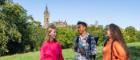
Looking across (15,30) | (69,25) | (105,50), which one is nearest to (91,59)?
(105,50)

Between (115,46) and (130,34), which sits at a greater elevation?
(115,46)

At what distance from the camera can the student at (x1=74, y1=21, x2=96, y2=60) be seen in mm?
11883

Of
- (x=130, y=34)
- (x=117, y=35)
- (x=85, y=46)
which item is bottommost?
(x=130, y=34)

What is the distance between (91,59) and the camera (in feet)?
39.5

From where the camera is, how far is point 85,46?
1203 cm

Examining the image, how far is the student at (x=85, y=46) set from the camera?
468 inches

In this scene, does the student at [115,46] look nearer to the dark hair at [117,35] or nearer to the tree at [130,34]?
the dark hair at [117,35]

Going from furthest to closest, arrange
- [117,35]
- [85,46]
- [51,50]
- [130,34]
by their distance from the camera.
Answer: [130,34], [51,50], [85,46], [117,35]

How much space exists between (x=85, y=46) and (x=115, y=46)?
85.2 inches

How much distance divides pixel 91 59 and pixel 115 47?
217 cm

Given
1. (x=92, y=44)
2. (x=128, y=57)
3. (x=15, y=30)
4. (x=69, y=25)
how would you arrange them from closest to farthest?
1. (x=128, y=57)
2. (x=92, y=44)
3. (x=15, y=30)
4. (x=69, y=25)

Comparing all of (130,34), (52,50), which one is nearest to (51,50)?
(52,50)

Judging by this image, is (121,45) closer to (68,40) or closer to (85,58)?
(85,58)

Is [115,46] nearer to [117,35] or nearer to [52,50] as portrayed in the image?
[117,35]
